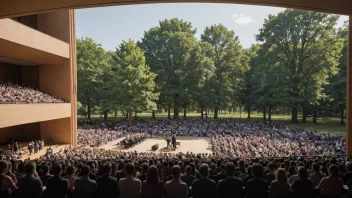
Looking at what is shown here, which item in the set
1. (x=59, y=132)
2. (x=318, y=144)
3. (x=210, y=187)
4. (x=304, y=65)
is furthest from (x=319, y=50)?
(x=210, y=187)

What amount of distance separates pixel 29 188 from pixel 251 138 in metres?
20.3

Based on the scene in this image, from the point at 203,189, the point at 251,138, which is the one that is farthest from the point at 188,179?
the point at 251,138

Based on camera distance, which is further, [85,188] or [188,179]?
[188,179]

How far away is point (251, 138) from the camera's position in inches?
871

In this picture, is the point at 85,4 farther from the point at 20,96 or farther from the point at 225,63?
the point at 225,63

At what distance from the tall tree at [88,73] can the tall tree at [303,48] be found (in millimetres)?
30856

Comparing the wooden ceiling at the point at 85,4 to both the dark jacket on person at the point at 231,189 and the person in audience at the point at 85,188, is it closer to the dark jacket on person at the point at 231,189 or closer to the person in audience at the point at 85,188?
the person in audience at the point at 85,188

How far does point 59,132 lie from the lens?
2352 cm

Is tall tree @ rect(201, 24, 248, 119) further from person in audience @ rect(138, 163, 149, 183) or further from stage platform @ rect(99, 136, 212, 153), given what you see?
person in audience @ rect(138, 163, 149, 183)

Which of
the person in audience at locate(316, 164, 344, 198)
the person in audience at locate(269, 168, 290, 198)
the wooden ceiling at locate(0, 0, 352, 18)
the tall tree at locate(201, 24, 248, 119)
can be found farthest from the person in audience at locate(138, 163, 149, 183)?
the tall tree at locate(201, 24, 248, 119)

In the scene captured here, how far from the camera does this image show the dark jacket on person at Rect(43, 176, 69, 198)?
4.20 meters

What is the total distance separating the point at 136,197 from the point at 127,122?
3300 cm

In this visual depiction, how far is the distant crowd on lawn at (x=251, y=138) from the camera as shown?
1627cm

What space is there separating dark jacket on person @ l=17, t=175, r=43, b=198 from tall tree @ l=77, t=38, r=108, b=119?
123ft
